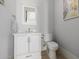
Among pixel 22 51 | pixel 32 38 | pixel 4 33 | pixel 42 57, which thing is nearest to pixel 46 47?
pixel 42 57

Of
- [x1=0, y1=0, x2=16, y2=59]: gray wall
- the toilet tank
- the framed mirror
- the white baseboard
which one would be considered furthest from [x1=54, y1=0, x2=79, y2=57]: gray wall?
[x1=0, y1=0, x2=16, y2=59]: gray wall

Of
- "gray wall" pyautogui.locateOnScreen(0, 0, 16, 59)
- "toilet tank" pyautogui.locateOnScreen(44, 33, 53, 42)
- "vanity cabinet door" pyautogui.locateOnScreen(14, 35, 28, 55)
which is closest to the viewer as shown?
"gray wall" pyautogui.locateOnScreen(0, 0, 16, 59)

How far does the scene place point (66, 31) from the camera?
3.19m

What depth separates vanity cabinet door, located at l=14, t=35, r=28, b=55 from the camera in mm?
2695

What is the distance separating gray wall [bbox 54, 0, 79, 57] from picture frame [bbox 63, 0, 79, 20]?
132 millimetres

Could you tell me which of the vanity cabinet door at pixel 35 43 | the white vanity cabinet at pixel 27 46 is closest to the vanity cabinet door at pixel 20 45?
the white vanity cabinet at pixel 27 46

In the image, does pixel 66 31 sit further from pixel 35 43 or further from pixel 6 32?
pixel 6 32

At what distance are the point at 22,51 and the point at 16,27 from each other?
89 centimetres

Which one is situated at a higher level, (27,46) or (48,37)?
(48,37)

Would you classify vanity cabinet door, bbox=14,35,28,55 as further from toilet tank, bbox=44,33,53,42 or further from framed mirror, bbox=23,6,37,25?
toilet tank, bbox=44,33,53,42

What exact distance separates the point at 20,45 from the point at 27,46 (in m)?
0.22

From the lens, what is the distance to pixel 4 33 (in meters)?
2.65

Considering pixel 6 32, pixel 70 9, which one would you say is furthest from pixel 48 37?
pixel 6 32

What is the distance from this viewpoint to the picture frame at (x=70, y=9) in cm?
270
